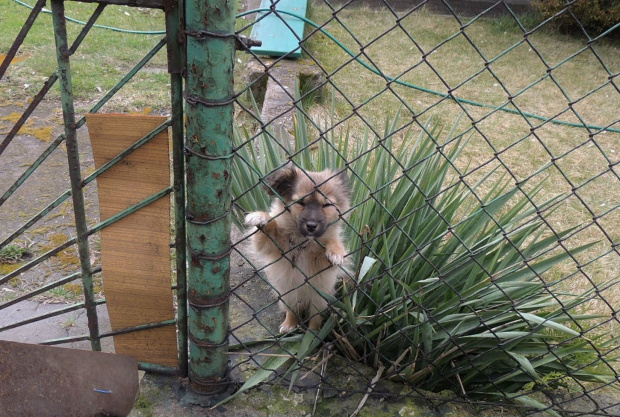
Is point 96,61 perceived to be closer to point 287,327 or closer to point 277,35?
point 277,35

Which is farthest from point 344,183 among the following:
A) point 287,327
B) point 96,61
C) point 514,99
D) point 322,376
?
point 96,61

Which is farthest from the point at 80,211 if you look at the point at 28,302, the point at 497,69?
the point at 497,69

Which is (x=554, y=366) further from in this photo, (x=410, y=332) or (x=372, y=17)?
(x=372, y=17)

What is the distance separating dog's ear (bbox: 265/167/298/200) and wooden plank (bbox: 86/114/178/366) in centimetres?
98

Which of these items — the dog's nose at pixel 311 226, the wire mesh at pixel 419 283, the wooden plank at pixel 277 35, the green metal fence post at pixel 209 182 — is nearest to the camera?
the green metal fence post at pixel 209 182

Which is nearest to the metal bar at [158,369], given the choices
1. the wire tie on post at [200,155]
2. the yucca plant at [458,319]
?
the yucca plant at [458,319]

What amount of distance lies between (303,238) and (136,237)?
1.12 m

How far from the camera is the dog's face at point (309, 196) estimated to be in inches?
109

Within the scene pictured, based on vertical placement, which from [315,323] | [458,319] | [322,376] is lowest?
[315,323]

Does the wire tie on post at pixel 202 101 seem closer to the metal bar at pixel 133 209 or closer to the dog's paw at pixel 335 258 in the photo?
the metal bar at pixel 133 209

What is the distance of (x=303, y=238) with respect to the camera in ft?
9.86

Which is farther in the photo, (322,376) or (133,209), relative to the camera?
(322,376)

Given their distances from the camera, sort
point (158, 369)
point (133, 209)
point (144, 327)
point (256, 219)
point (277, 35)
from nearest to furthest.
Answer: point (133, 209) < point (144, 327) < point (158, 369) < point (256, 219) < point (277, 35)

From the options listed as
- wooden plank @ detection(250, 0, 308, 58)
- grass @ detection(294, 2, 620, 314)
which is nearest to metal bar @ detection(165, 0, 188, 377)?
grass @ detection(294, 2, 620, 314)
